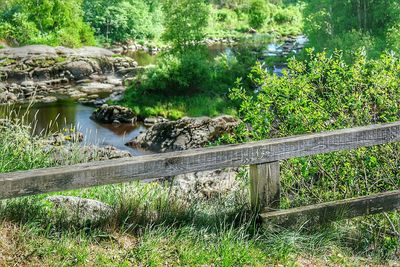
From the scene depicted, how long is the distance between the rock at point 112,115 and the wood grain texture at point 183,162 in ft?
74.6

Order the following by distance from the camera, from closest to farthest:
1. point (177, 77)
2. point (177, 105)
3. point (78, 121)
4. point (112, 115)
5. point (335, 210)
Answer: point (335, 210) < point (78, 121) < point (112, 115) < point (177, 105) < point (177, 77)

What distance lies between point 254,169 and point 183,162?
0.62 meters

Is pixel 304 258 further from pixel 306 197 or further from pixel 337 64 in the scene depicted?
pixel 337 64

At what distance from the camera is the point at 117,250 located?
14.2ft

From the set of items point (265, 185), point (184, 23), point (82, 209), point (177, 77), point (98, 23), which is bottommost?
point (177, 77)

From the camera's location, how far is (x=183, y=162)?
14.2ft

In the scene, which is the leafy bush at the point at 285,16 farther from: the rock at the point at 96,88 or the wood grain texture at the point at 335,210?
the wood grain texture at the point at 335,210

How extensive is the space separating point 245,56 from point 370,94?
27776mm

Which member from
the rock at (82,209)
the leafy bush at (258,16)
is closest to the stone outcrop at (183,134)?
the rock at (82,209)

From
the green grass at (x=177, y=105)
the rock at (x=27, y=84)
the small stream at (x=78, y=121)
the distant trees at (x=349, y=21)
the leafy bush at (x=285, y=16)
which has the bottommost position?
the leafy bush at (x=285, y=16)

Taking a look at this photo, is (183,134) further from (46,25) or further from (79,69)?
(46,25)

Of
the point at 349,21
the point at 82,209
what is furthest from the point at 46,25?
the point at 82,209

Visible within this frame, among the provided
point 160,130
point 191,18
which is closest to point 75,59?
point 191,18

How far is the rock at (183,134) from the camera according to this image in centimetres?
2127
